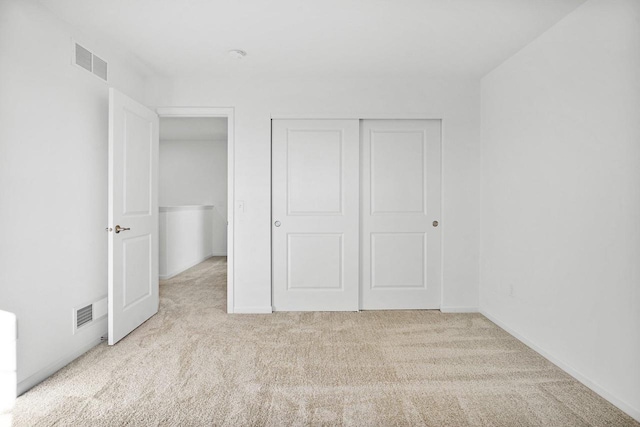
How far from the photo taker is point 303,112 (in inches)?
144

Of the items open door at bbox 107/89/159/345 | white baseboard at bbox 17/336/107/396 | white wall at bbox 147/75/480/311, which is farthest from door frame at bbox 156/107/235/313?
white baseboard at bbox 17/336/107/396

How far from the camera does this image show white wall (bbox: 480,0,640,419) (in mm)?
1972

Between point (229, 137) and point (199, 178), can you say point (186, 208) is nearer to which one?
point (199, 178)

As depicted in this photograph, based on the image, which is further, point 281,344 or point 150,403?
point 281,344

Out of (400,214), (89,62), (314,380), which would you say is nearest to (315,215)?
(400,214)

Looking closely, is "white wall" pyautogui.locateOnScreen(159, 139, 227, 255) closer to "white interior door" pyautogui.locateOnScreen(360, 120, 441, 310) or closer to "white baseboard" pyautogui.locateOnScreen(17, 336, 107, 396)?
"white interior door" pyautogui.locateOnScreen(360, 120, 441, 310)

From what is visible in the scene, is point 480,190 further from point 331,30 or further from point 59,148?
point 59,148

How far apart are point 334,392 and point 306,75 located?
271cm

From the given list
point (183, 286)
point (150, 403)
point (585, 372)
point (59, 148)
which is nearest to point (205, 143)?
point (183, 286)

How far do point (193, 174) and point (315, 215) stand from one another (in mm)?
4977

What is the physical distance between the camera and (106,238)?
2.94 meters

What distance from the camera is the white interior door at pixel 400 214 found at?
147 inches

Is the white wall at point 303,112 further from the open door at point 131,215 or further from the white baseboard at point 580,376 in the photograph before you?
the white baseboard at point 580,376

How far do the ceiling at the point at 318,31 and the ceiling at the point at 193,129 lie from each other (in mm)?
2617
